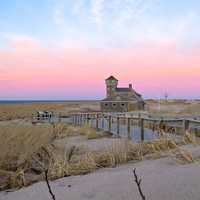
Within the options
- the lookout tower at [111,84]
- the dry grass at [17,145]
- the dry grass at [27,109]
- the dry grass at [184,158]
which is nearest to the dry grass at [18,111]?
the dry grass at [27,109]

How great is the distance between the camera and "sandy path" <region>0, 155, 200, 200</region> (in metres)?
3.83

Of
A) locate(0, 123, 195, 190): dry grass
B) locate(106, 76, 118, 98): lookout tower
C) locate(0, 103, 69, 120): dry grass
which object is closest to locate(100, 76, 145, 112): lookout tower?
locate(106, 76, 118, 98): lookout tower

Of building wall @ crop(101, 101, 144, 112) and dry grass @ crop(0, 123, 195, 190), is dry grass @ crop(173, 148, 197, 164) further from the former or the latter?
building wall @ crop(101, 101, 144, 112)

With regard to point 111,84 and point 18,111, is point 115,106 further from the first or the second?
point 18,111

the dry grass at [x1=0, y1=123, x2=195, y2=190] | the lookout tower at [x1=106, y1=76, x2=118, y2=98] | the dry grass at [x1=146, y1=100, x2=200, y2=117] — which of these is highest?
the lookout tower at [x1=106, y1=76, x2=118, y2=98]

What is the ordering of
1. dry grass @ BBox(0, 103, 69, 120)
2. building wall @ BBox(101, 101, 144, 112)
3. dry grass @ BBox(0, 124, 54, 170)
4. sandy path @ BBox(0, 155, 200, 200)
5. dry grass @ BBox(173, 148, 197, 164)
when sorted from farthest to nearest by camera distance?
building wall @ BBox(101, 101, 144, 112), dry grass @ BBox(0, 103, 69, 120), dry grass @ BBox(0, 124, 54, 170), dry grass @ BBox(173, 148, 197, 164), sandy path @ BBox(0, 155, 200, 200)

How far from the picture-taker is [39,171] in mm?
6996

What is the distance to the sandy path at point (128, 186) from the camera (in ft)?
12.6

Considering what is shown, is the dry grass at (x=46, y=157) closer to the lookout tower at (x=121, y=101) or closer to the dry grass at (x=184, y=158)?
the dry grass at (x=184, y=158)

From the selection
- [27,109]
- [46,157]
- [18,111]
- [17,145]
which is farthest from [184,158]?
[27,109]

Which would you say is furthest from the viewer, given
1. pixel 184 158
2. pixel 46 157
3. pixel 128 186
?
pixel 46 157

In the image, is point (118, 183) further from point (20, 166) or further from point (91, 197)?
point (20, 166)

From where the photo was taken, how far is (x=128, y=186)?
4285 mm

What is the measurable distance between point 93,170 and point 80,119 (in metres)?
20.1
